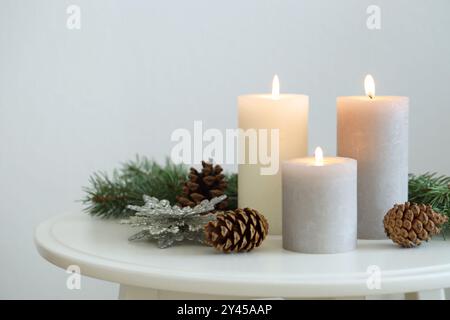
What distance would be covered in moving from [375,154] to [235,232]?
0.20m

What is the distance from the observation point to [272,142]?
85 cm

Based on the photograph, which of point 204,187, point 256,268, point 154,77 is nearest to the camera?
point 256,268

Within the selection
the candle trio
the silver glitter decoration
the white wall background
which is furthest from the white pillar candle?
the white wall background

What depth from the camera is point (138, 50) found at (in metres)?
1.80

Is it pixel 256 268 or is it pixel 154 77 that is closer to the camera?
pixel 256 268

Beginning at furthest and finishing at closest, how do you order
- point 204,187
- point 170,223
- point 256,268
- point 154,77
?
point 154,77 → point 204,187 → point 170,223 → point 256,268

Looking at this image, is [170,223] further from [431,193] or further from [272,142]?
[431,193]

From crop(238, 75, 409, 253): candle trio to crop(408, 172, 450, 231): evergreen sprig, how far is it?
0.05 meters

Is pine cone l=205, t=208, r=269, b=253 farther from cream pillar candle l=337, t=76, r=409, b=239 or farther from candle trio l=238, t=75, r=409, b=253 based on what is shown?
cream pillar candle l=337, t=76, r=409, b=239

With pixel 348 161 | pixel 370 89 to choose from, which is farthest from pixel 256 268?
pixel 370 89

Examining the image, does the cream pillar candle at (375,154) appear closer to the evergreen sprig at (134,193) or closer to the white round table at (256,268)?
the white round table at (256,268)

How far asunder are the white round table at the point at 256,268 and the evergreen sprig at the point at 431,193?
56mm

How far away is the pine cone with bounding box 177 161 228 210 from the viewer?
934 millimetres
